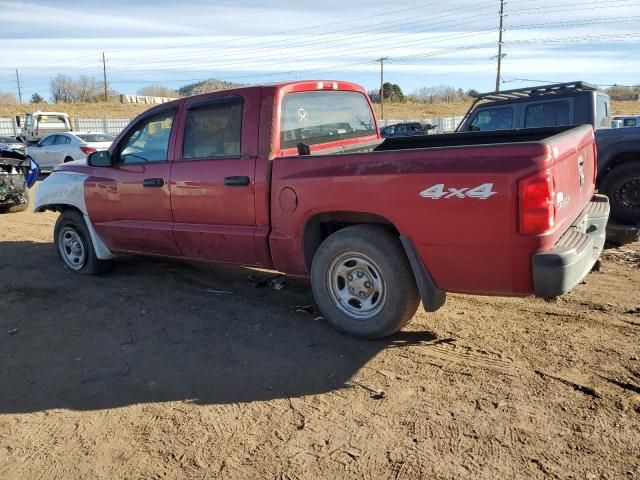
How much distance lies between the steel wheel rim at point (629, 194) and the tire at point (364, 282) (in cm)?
472

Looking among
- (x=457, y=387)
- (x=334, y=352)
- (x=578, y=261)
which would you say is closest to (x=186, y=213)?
(x=334, y=352)

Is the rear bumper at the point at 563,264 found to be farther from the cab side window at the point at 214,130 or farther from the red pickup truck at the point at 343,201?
the cab side window at the point at 214,130

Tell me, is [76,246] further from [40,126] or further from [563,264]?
[40,126]

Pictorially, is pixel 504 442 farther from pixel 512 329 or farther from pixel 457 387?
Answer: pixel 512 329

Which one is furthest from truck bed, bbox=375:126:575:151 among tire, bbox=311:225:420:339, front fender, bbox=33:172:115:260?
front fender, bbox=33:172:115:260

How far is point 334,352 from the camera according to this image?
3.96 meters

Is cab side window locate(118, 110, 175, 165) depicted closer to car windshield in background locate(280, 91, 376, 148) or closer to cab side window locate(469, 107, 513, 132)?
car windshield in background locate(280, 91, 376, 148)

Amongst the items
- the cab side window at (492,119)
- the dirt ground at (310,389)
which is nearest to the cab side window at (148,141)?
the dirt ground at (310,389)

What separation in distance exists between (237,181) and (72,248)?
3.00 metres

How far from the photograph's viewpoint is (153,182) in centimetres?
521

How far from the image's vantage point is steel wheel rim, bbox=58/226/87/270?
627 cm

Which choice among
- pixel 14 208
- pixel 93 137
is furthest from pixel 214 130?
pixel 93 137

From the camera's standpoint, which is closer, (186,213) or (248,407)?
(248,407)

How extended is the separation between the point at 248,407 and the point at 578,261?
2.22 meters
